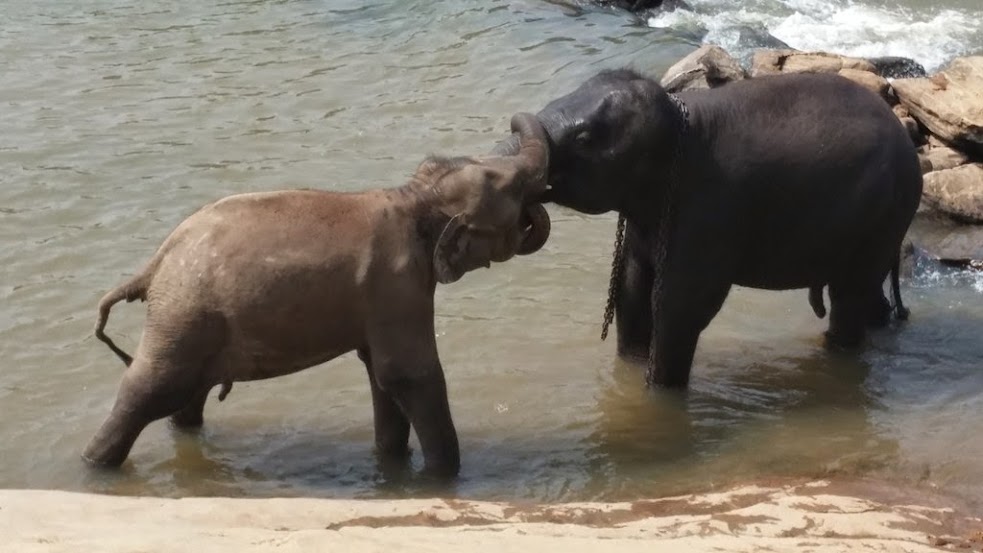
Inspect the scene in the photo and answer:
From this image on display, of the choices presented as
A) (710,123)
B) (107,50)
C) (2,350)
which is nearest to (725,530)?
(710,123)

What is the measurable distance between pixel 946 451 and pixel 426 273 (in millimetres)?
2257

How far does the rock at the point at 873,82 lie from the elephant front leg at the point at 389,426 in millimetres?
5040

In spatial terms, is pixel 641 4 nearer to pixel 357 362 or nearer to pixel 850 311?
pixel 850 311

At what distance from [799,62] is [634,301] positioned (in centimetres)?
468

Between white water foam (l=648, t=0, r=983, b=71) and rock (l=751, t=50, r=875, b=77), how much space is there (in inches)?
101

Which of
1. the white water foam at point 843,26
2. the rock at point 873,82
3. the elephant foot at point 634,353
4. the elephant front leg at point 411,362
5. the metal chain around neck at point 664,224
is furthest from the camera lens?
the white water foam at point 843,26

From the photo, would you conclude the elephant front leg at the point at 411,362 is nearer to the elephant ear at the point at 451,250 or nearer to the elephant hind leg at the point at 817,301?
the elephant ear at the point at 451,250

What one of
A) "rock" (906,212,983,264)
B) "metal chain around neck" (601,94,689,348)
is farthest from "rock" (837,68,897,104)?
"metal chain around neck" (601,94,689,348)

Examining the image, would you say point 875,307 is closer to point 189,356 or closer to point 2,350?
point 189,356

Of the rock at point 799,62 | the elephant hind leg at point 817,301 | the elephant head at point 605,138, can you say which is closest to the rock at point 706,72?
the rock at point 799,62

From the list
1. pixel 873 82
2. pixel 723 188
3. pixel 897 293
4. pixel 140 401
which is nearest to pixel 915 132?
pixel 873 82

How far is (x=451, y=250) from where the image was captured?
5277 mm

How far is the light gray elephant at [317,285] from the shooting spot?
16.8 feet

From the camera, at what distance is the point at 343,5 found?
14562mm
